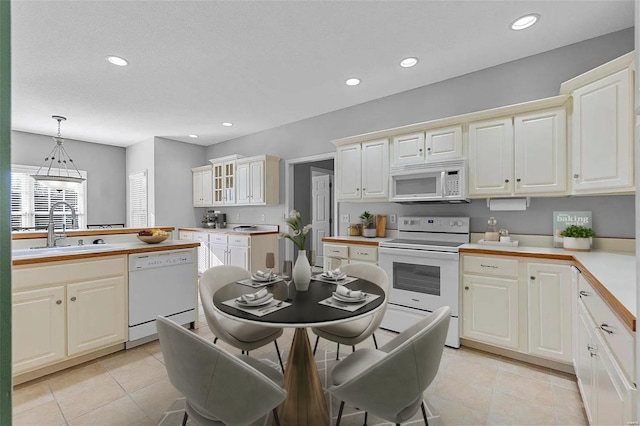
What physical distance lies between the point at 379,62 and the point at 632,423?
302 cm

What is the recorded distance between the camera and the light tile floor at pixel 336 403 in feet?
6.23

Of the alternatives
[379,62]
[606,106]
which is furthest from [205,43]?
[606,106]

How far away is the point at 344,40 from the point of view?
2646mm

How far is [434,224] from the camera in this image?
3.36 m

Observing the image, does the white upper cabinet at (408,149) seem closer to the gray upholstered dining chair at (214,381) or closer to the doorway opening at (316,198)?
the doorway opening at (316,198)

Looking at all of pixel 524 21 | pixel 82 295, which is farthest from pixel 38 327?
pixel 524 21

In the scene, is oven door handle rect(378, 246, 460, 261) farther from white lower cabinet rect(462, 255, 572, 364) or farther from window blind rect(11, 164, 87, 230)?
window blind rect(11, 164, 87, 230)

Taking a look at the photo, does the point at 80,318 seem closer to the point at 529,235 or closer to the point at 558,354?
the point at 558,354

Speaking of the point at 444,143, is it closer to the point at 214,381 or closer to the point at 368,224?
the point at 368,224

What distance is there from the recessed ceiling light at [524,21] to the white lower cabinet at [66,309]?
3.83 meters

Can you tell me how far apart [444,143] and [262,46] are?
1982 millimetres

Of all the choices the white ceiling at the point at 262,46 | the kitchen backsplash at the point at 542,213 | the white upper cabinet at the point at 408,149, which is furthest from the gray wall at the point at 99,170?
the white upper cabinet at the point at 408,149

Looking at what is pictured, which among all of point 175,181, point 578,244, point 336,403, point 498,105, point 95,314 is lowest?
point 336,403

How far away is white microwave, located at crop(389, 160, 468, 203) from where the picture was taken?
296 cm
